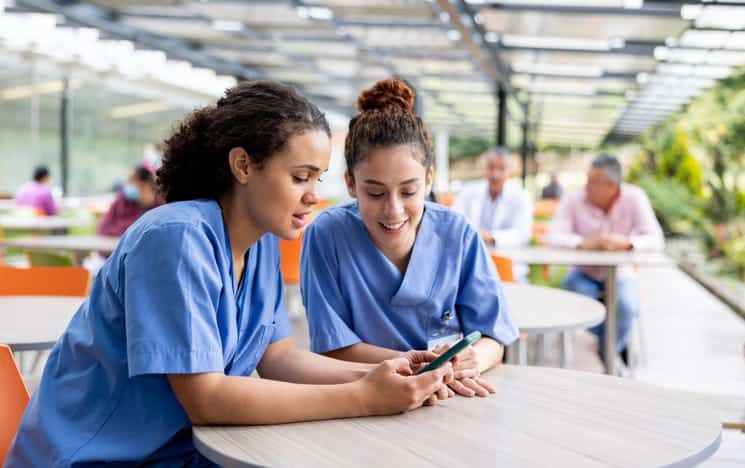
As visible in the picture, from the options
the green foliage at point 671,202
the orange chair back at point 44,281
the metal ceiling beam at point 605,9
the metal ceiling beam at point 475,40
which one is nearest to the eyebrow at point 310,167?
the orange chair back at point 44,281

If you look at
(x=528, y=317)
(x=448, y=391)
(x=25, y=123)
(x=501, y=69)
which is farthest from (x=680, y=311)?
(x=25, y=123)

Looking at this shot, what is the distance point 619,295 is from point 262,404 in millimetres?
3631

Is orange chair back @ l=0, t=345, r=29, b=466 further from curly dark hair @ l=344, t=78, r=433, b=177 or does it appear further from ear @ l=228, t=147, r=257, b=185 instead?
curly dark hair @ l=344, t=78, r=433, b=177

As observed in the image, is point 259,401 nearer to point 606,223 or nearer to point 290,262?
point 290,262

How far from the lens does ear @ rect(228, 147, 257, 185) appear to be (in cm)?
145

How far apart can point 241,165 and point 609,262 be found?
286 centimetres

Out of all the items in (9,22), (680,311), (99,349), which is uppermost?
(9,22)

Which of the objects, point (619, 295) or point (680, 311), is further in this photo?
point (680, 311)

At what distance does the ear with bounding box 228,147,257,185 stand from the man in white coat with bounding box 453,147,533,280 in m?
3.62

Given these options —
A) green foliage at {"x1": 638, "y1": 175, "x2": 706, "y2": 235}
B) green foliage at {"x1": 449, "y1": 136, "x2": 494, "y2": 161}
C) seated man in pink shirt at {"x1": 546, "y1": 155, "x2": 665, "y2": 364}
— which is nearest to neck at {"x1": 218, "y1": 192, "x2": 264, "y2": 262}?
seated man in pink shirt at {"x1": 546, "y1": 155, "x2": 665, "y2": 364}

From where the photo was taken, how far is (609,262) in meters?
3.95

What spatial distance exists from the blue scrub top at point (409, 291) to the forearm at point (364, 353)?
2 centimetres

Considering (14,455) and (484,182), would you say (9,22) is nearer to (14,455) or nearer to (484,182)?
(484,182)

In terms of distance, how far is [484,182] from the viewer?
534 centimetres
